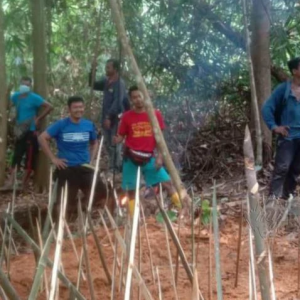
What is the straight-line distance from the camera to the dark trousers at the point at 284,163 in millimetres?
5250

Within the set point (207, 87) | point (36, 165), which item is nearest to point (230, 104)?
point (207, 87)

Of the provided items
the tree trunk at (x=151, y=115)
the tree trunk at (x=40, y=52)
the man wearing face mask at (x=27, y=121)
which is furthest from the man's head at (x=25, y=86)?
the tree trunk at (x=151, y=115)

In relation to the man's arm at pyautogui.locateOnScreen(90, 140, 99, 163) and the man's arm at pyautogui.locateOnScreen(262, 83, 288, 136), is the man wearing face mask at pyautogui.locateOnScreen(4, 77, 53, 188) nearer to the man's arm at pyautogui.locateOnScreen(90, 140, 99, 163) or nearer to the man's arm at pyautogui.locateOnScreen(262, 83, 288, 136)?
the man's arm at pyautogui.locateOnScreen(90, 140, 99, 163)

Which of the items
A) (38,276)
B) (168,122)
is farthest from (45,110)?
(38,276)

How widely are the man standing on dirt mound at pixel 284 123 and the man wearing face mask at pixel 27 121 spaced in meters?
2.57

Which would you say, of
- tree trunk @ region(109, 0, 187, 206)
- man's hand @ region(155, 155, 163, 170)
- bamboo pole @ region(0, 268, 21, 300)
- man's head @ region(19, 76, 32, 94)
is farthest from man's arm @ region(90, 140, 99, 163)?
bamboo pole @ region(0, 268, 21, 300)

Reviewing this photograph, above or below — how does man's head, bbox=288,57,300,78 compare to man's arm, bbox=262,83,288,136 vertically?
above

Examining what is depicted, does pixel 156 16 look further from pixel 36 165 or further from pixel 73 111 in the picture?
pixel 73 111

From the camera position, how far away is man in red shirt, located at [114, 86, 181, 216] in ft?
17.6

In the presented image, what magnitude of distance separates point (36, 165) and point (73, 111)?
201 centimetres

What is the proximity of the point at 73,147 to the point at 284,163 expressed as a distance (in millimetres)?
1754

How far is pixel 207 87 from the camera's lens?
26.8 feet

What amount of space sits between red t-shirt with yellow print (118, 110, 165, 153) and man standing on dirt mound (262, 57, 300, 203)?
0.90 meters

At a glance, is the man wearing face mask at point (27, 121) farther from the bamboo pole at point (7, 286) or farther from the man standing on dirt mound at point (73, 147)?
the bamboo pole at point (7, 286)
